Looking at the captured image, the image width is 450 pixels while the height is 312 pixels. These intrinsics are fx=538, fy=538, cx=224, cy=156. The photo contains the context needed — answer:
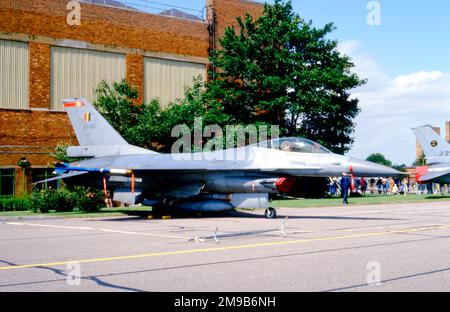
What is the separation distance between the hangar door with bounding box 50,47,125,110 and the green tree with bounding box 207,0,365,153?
7.07 m

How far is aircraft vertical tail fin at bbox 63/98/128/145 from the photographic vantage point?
887 inches

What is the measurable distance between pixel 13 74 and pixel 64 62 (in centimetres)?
323

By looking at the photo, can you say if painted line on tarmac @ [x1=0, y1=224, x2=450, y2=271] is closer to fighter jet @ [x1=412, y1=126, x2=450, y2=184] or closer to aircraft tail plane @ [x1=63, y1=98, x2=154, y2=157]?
aircraft tail plane @ [x1=63, y1=98, x2=154, y2=157]

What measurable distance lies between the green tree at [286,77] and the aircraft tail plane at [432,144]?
199 inches

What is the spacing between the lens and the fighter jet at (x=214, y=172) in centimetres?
1703

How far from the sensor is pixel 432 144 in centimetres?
3656

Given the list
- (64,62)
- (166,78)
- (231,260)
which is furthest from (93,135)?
(166,78)

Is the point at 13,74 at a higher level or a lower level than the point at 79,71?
lower

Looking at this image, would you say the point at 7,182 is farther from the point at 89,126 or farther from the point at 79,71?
the point at 89,126

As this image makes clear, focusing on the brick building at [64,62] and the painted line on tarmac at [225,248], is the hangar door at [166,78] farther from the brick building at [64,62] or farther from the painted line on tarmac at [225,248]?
the painted line on tarmac at [225,248]

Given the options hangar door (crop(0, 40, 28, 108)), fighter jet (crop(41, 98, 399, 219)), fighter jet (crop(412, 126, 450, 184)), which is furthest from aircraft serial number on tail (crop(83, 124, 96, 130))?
fighter jet (crop(412, 126, 450, 184))

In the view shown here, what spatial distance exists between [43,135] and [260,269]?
27080 mm
